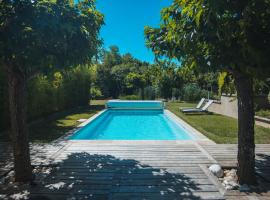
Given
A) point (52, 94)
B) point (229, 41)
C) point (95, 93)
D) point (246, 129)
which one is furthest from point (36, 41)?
point (95, 93)

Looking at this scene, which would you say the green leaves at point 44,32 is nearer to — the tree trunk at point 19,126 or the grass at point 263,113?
the tree trunk at point 19,126

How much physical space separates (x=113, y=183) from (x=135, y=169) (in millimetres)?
848

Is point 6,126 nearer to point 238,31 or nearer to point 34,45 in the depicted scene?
point 34,45

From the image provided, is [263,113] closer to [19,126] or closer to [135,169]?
[135,169]

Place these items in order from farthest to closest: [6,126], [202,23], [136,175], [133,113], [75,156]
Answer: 1. [133,113]
2. [6,126]
3. [75,156]
4. [136,175]
5. [202,23]

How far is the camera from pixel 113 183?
5.06 metres

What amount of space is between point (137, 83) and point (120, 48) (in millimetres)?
21279

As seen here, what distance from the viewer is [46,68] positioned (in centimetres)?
502

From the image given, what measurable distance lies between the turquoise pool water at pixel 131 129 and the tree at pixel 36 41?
14.3 feet

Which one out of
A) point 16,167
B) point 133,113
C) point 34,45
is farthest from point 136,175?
point 133,113

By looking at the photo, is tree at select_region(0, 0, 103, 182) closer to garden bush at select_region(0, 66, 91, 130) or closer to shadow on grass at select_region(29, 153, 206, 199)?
shadow on grass at select_region(29, 153, 206, 199)

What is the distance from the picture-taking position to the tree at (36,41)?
421cm

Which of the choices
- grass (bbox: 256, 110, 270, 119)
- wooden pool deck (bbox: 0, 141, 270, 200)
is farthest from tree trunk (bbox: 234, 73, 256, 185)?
grass (bbox: 256, 110, 270, 119)

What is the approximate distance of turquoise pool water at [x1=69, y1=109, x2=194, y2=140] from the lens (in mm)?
11602
